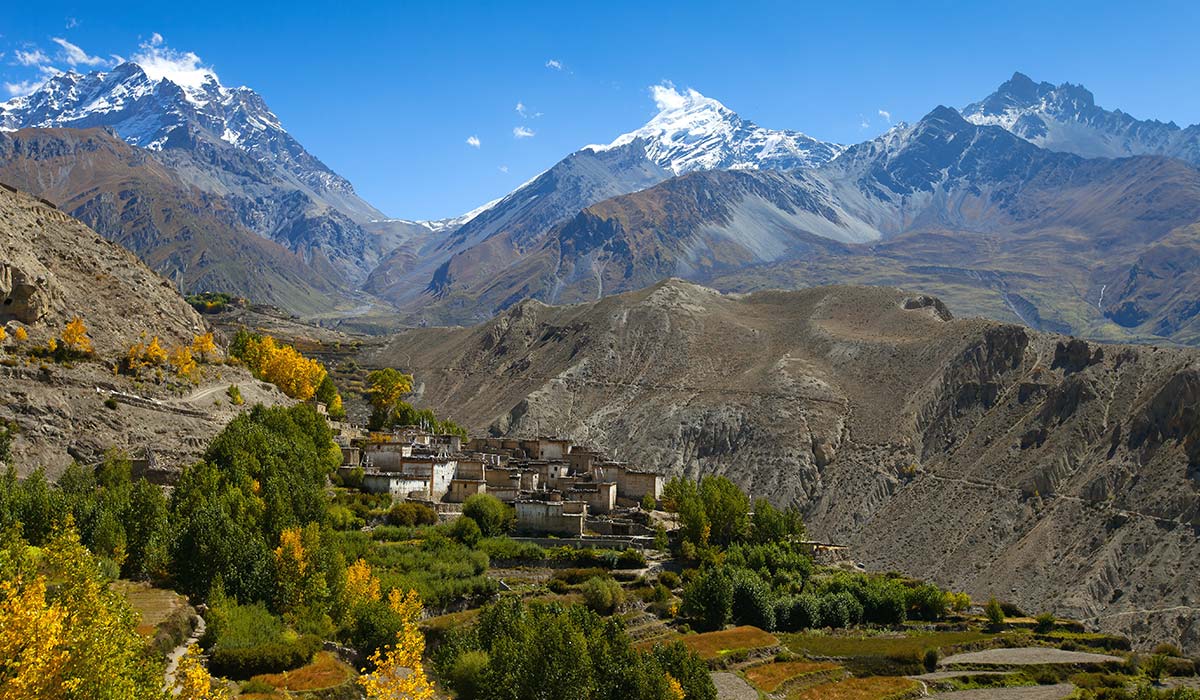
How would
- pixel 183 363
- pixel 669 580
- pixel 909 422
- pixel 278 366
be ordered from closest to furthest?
1. pixel 669 580
2. pixel 183 363
3. pixel 278 366
4. pixel 909 422

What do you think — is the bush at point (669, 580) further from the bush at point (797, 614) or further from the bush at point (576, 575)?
the bush at point (797, 614)

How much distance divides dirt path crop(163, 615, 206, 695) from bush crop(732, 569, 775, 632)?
34.1 m

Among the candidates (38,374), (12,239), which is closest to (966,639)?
(38,374)

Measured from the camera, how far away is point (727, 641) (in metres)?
60.5

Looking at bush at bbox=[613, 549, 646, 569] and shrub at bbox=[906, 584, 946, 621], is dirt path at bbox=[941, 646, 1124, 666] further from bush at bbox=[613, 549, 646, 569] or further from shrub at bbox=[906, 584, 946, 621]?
bush at bbox=[613, 549, 646, 569]

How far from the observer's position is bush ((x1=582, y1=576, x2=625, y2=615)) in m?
62.5

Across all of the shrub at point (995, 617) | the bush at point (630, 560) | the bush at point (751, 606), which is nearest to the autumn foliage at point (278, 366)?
the bush at point (630, 560)

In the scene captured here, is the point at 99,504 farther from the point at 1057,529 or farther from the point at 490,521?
the point at 1057,529

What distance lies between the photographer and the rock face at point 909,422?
96.1 m

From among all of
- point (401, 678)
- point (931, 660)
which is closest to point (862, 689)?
point (931, 660)

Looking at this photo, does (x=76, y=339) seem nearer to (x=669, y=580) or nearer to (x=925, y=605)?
(x=669, y=580)

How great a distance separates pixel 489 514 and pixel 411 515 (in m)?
5.79

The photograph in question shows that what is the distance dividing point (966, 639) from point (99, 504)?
53.8 metres

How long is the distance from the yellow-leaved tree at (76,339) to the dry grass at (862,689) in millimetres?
56955
